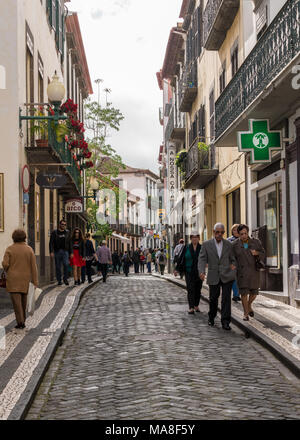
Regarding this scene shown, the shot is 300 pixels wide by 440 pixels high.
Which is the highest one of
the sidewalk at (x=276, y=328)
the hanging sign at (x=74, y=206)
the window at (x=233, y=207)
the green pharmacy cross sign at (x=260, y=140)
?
the green pharmacy cross sign at (x=260, y=140)

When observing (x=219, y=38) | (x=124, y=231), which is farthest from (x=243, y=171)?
A: (x=124, y=231)

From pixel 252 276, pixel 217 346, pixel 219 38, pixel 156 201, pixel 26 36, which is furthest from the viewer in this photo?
pixel 156 201

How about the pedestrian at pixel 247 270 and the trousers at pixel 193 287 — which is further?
the trousers at pixel 193 287

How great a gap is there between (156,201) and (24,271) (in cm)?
9099

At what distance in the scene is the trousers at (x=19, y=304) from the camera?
11.1m

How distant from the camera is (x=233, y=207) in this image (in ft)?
72.1

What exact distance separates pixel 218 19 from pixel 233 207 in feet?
18.3

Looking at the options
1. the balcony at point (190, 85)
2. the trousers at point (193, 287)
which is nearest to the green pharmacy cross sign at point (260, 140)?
the trousers at point (193, 287)

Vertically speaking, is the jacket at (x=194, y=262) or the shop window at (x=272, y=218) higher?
the shop window at (x=272, y=218)

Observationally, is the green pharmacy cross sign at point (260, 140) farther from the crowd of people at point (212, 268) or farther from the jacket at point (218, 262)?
the jacket at point (218, 262)

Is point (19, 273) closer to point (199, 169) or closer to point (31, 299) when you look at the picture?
point (31, 299)

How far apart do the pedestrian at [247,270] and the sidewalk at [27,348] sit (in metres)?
3.01
